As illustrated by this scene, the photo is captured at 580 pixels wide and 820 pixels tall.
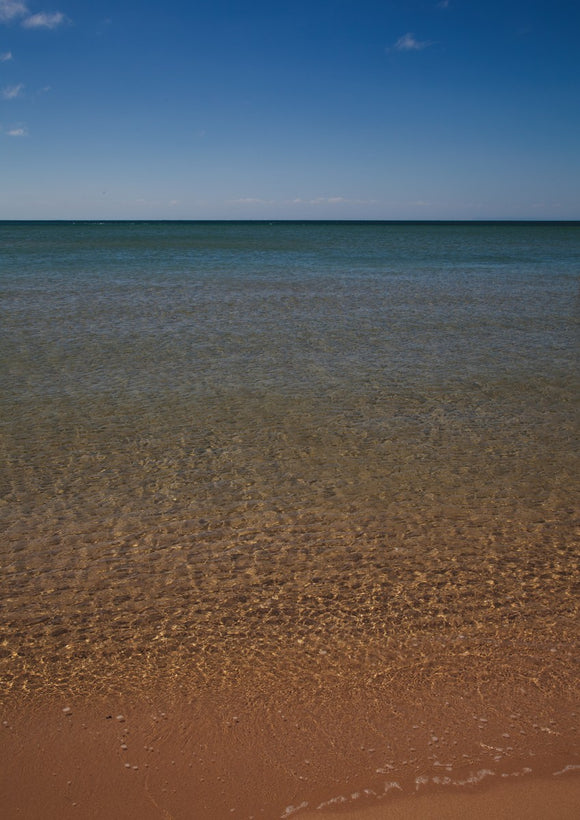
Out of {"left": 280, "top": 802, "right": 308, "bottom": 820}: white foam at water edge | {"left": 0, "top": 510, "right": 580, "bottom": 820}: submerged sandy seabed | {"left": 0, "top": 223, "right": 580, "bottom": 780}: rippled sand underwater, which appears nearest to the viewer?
{"left": 280, "top": 802, "right": 308, "bottom": 820}: white foam at water edge

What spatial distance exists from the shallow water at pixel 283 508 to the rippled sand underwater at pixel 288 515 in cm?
2

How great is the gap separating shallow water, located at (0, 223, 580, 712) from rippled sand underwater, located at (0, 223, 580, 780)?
2 cm

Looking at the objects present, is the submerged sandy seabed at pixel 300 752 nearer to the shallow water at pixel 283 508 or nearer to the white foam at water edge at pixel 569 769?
the white foam at water edge at pixel 569 769

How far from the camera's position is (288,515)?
454cm

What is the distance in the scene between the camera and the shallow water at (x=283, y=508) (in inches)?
126

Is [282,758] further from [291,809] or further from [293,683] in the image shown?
[293,683]

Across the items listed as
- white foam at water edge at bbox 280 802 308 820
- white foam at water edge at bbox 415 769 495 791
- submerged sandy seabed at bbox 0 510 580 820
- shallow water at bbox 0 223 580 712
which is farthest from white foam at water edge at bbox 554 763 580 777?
white foam at water edge at bbox 280 802 308 820

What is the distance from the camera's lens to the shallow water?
10.5 feet

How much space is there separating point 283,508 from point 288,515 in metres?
0.11

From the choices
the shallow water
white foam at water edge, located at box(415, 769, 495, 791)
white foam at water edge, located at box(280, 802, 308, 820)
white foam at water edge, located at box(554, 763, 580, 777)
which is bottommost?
white foam at water edge, located at box(280, 802, 308, 820)

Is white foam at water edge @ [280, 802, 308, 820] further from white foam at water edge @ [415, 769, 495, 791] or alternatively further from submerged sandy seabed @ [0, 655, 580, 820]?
white foam at water edge @ [415, 769, 495, 791]

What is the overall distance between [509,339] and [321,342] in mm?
3257

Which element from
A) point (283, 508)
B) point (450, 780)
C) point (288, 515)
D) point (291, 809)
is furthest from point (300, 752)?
point (283, 508)

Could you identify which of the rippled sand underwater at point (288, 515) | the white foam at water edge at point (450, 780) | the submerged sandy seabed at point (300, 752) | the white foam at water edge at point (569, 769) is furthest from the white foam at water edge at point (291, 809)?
the white foam at water edge at point (569, 769)
